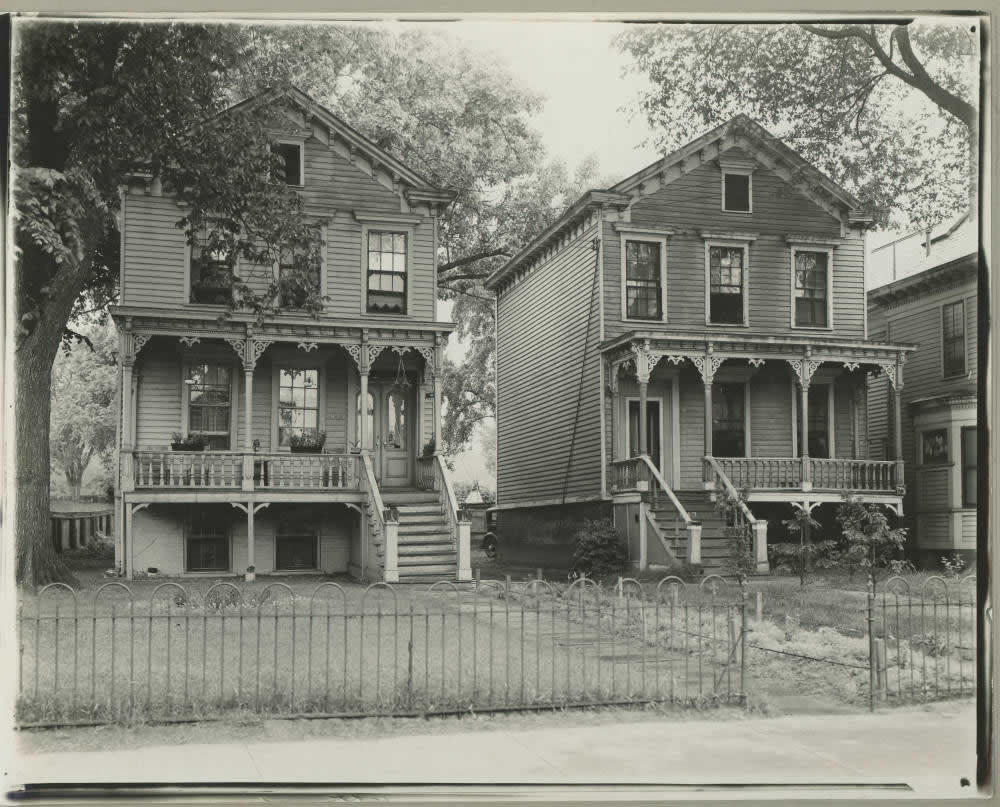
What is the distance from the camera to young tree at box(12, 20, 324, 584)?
12250 millimetres

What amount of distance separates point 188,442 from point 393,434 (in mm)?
3932

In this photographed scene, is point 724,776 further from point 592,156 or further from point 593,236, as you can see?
point 592,156

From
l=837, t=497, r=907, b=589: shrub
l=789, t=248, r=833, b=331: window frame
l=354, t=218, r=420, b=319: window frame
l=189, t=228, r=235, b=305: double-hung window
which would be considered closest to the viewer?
l=837, t=497, r=907, b=589: shrub

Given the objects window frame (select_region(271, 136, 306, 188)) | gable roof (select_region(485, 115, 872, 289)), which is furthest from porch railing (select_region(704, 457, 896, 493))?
window frame (select_region(271, 136, 306, 188))

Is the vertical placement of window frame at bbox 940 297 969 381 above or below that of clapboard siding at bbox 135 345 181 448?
above

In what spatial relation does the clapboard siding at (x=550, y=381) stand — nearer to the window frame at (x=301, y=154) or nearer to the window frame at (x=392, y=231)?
the window frame at (x=392, y=231)

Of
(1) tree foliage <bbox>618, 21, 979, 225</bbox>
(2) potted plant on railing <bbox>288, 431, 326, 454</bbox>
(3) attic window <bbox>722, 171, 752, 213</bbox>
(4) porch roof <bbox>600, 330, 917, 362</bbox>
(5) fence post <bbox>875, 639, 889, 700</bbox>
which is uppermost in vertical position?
(3) attic window <bbox>722, 171, 752, 213</bbox>

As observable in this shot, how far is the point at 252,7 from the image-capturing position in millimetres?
8828

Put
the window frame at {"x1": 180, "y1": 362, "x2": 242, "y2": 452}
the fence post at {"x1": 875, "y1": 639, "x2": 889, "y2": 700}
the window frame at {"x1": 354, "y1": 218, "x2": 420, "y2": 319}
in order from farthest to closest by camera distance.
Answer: the window frame at {"x1": 354, "y1": 218, "x2": 420, "y2": 319} → the window frame at {"x1": 180, "y1": 362, "x2": 242, "y2": 452} → the fence post at {"x1": 875, "y1": 639, "x2": 889, "y2": 700}

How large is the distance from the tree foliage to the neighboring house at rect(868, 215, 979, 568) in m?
6.09

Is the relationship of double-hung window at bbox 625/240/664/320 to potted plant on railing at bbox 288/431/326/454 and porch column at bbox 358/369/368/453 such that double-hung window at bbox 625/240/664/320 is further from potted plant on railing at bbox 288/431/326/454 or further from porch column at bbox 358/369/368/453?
potted plant on railing at bbox 288/431/326/454

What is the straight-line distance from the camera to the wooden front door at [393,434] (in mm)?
21188

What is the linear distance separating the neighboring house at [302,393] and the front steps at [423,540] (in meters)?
0.03

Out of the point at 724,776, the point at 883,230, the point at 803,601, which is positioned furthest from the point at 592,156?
the point at 724,776
